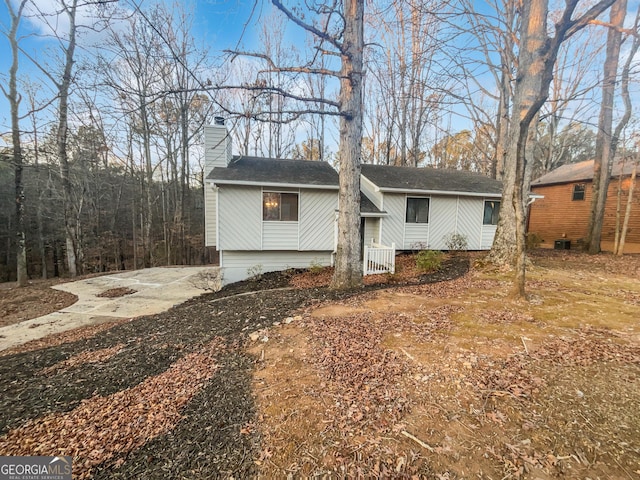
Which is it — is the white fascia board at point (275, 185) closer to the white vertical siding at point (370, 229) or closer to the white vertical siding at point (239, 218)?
the white vertical siding at point (239, 218)

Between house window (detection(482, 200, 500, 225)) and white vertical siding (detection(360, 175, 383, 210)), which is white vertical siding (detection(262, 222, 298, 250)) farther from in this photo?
house window (detection(482, 200, 500, 225))

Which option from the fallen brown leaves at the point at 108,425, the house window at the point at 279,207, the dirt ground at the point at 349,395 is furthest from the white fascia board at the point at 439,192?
the fallen brown leaves at the point at 108,425

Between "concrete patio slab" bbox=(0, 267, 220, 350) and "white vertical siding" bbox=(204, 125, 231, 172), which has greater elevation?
"white vertical siding" bbox=(204, 125, 231, 172)

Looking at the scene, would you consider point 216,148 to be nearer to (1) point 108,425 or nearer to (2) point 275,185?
(2) point 275,185

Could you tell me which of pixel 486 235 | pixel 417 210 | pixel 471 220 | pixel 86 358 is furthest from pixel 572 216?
→ pixel 86 358

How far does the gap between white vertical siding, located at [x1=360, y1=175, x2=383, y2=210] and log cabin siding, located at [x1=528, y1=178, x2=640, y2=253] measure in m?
10.5

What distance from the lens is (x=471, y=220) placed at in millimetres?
11297

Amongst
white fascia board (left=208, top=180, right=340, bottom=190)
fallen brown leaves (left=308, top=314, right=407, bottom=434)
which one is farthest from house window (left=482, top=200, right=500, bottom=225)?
fallen brown leaves (left=308, top=314, right=407, bottom=434)

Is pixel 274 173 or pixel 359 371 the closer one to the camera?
pixel 359 371

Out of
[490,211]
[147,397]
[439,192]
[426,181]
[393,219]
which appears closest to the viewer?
[147,397]

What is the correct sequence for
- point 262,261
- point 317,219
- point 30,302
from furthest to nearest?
point 262,261
point 317,219
point 30,302

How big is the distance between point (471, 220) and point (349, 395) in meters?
11.0

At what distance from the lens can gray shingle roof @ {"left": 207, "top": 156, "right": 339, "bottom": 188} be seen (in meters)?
9.06

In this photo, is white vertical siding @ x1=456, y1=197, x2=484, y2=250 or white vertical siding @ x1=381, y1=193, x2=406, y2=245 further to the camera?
white vertical siding @ x1=456, y1=197, x2=484, y2=250
